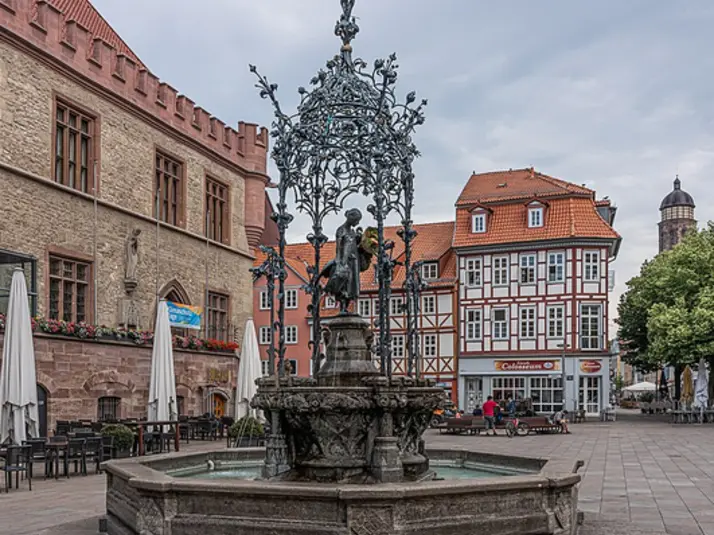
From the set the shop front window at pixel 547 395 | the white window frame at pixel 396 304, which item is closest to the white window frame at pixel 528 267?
the shop front window at pixel 547 395

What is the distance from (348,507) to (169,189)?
78.1 feet

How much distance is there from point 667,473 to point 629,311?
33888mm

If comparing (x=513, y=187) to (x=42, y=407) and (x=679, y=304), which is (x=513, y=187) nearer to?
(x=679, y=304)

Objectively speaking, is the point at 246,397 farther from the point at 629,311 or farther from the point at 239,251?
the point at 629,311

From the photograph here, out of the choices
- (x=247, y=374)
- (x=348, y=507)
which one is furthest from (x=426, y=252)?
(x=348, y=507)

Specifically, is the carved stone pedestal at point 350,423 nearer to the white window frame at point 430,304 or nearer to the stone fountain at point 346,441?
the stone fountain at point 346,441

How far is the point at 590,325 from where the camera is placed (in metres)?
44.7

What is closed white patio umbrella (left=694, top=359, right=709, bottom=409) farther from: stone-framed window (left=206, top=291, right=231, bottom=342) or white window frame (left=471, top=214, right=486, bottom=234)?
stone-framed window (left=206, top=291, right=231, bottom=342)

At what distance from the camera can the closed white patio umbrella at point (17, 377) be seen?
50.7 ft

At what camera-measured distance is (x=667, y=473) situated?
16.2 metres

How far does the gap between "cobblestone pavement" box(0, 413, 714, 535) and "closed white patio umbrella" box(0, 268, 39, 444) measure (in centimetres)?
147

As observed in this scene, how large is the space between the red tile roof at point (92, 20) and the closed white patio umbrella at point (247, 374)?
430 inches

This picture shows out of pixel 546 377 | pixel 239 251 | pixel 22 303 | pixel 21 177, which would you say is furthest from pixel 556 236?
pixel 22 303

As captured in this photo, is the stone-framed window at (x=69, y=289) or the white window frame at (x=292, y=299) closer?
the stone-framed window at (x=69, y=289)
